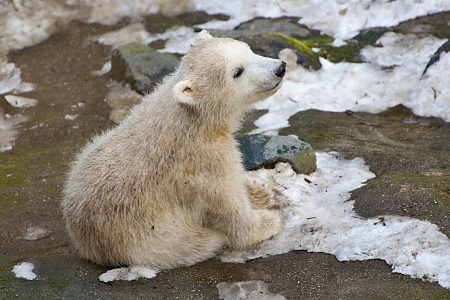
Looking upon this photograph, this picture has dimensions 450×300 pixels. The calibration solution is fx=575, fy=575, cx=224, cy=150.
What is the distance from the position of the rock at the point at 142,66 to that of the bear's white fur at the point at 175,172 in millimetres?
4989

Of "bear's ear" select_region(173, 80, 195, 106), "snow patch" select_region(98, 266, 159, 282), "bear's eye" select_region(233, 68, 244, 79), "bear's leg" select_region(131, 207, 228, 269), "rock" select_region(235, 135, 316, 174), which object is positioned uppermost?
"bear's eye" select_region(233, 68, 244, 79)

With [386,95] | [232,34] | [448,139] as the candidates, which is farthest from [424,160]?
[232,34]

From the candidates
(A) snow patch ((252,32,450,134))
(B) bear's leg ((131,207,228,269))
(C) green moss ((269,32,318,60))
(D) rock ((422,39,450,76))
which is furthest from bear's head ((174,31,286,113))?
(C) green moss ((269,32,318,60))

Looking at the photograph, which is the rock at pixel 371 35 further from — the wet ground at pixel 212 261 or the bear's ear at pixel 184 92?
the bear's ear at pixel 184 92

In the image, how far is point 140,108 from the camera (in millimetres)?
6824

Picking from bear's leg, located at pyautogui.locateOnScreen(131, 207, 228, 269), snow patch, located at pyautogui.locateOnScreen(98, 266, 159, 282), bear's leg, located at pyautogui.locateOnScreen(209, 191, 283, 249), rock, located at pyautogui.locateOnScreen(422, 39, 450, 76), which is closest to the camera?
snow patch, located at pyautogui.locateOnScreen(98, 266, 159, 282)

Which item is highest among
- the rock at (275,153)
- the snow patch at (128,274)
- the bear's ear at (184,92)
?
the bear's ear at (184,92)

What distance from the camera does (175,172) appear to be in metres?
6.30

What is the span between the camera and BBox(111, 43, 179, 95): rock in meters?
11.5

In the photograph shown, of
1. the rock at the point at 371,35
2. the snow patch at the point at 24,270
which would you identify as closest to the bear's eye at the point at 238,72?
the snow patch at the point at 24,270

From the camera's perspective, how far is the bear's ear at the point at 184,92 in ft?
19.9

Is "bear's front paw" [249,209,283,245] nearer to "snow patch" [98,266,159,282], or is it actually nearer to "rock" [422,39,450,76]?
"snow patch" [98,266,159,282]

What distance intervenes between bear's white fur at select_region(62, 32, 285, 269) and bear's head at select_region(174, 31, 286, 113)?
0.04ft

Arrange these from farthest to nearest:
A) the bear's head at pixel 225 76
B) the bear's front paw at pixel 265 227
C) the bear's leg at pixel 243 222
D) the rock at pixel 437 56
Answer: the rock at pixel 437 56
the bear's front paw at pixel 265 227
the bear's leg at pixel 243 222
the bear's head at pixel 225 76
